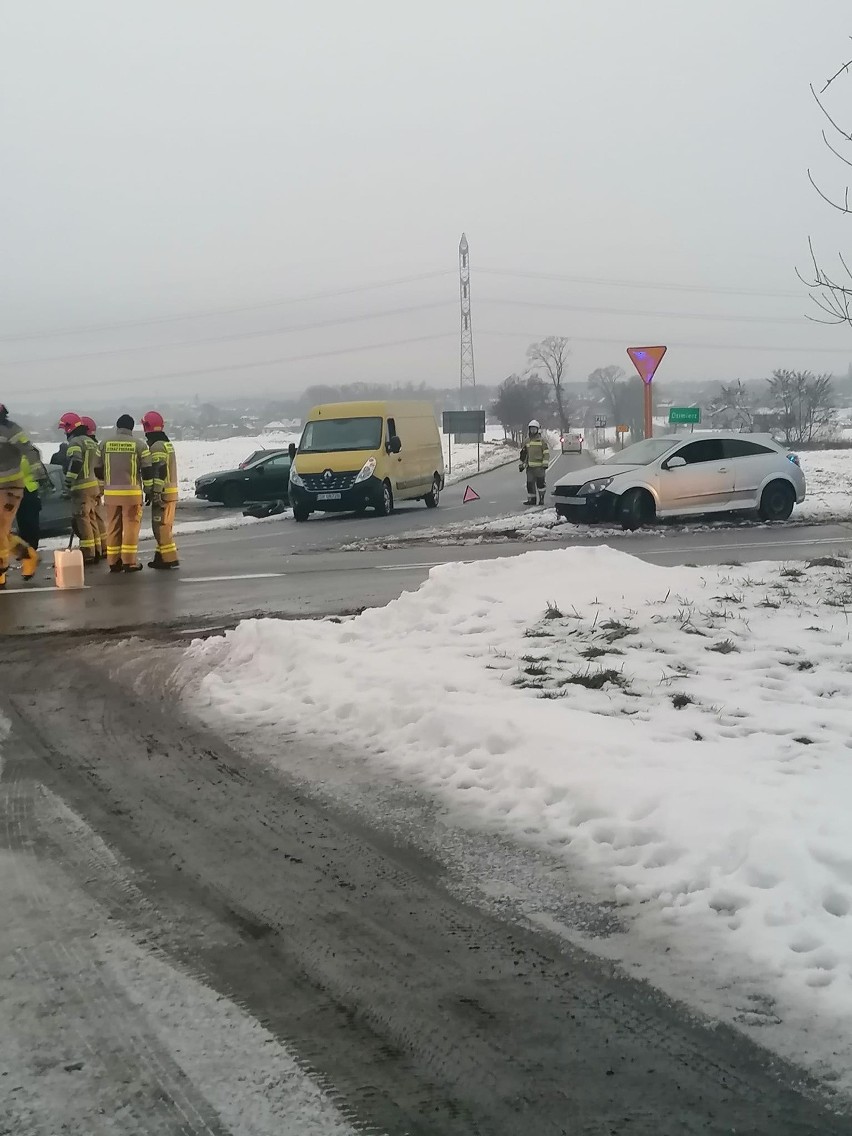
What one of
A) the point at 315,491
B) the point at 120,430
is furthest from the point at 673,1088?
the point at 315,491

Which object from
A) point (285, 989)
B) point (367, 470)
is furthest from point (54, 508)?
point (285, 989)

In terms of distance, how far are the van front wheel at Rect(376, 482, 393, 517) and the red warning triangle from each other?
6.55m

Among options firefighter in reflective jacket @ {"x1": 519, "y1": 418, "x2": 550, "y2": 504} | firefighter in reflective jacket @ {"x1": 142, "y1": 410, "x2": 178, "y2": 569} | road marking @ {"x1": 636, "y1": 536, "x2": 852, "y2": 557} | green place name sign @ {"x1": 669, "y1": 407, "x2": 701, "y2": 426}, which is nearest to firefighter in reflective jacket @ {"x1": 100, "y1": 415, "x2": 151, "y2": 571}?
firefighter in reflective jacket @ {"x1": 142, "y1": 410, "x2": 178, "y2": 569}

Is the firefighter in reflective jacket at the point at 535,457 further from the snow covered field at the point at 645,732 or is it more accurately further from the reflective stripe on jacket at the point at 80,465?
the snow covered field at the point at 645,732

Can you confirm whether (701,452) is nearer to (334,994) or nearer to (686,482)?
(686,482)

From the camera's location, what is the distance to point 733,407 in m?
97.8

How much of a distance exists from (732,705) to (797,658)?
4.00ft

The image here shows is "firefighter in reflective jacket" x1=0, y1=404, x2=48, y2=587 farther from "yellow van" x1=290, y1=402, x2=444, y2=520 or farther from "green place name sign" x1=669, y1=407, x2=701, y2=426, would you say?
"green place name sign" x1=669, y1=407, x2=701, y2=426

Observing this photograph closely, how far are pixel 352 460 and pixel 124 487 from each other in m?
10.2

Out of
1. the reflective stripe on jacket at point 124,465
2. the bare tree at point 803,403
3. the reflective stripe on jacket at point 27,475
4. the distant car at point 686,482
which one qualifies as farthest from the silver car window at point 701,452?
the bare tree at point 803,403

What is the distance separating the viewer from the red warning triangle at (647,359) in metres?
20.2

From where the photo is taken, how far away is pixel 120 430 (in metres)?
14.6

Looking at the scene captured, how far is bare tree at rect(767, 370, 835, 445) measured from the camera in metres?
89.6

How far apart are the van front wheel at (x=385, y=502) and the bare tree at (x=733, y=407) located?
75087 millimetres
